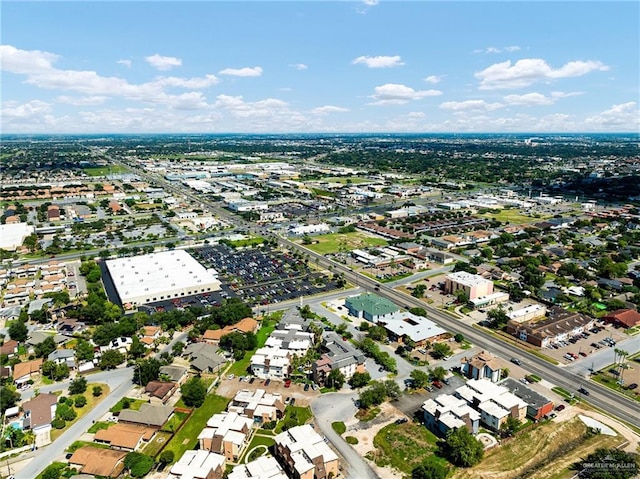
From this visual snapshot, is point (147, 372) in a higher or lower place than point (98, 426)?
higher

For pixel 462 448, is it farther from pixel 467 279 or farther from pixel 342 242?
pixel 342 242

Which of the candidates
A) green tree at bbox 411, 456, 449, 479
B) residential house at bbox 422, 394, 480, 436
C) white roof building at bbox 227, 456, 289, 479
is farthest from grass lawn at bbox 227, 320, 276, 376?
green tree at bbox 411, 456, 449, 479

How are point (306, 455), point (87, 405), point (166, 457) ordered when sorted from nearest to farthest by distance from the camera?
point (306, 455) → point (166, 457) → point (87, 405)

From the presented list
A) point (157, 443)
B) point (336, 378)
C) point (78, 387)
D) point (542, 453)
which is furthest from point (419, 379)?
point (78, 387)

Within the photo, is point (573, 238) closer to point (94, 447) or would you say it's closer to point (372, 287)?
point (372, 287)

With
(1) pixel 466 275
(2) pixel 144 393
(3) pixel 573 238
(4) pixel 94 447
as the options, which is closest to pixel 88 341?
(2) pixel 144 393

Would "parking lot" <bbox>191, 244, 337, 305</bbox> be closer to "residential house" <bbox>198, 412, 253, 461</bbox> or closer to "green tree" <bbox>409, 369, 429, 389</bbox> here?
"green tree" <bbox>409, 369, 429, 389</bbox>

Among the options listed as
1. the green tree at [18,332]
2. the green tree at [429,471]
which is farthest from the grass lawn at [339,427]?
the green tree at [18,332]
